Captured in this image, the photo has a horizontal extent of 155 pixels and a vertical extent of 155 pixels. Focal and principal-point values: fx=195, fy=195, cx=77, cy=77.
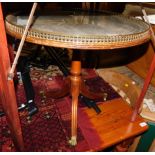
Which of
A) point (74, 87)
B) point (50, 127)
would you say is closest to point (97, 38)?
point (74, 87)

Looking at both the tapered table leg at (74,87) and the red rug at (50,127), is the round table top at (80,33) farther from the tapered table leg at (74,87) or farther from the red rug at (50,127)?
the red rug at (50,127)

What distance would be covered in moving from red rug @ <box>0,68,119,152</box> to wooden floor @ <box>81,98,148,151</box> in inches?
1.2

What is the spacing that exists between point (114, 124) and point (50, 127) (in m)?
0.30

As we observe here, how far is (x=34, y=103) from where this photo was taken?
988mm

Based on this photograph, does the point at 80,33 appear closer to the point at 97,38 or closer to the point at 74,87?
the point at 97,38

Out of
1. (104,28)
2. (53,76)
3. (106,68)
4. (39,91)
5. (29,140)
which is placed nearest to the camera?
(104,28)

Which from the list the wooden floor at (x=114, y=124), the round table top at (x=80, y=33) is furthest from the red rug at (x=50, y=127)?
the round table top at (x=80, y=33)

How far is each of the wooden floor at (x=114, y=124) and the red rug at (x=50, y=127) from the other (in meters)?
0.03

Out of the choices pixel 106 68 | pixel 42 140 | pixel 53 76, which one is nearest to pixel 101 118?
pixel 42 140

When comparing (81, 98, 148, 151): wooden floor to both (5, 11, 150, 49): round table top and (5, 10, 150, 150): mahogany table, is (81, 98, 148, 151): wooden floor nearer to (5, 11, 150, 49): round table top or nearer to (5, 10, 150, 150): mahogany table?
(5, 10, 150, 150): mahogany table

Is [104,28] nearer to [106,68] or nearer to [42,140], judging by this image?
[42,140]

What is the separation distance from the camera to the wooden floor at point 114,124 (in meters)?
0.85

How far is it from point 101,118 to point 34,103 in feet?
1.13

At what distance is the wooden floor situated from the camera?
2.78 ft
